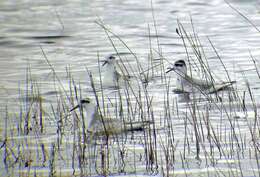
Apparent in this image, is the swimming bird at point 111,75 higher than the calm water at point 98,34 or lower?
lower

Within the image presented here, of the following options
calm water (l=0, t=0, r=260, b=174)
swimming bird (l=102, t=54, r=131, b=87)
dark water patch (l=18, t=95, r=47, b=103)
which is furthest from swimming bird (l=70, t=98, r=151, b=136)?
swimming bird (l=102, t=54, r=131, b=87)

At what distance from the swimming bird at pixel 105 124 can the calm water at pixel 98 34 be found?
1.76 m

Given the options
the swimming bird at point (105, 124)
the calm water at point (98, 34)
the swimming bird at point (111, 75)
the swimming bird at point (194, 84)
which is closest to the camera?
the swimming bird at point (105, 124)

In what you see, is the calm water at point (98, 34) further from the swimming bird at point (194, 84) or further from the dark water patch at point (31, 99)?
the swimming bird at point (194, 84)

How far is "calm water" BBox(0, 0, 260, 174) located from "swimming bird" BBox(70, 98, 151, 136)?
176 centimetres

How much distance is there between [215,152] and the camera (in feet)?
32.3

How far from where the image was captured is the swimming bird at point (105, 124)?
10867 mm

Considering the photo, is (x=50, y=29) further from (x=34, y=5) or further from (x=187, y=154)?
(x=187, y=154)

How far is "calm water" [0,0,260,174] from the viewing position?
16391mm

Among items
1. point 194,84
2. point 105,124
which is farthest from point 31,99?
point 194,84

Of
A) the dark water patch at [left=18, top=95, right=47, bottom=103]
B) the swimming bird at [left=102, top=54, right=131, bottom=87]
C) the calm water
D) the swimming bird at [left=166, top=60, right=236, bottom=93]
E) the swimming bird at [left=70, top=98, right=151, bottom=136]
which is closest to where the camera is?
the swimming bird at [left=70, top=98, right=151, bottom=136]

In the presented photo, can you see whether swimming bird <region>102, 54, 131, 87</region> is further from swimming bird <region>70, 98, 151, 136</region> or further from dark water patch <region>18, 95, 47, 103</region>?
swimming bird <region>70, 98, 151, 136</region>

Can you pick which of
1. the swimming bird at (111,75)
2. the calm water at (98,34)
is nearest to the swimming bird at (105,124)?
the calm water at (98,34)

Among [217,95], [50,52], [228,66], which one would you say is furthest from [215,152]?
[50,52]
